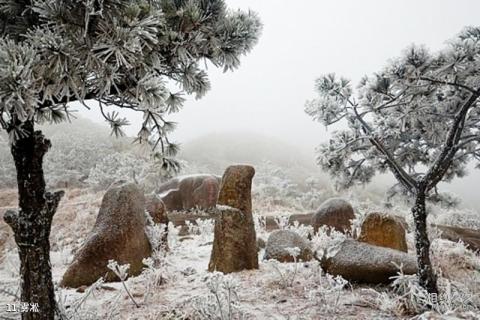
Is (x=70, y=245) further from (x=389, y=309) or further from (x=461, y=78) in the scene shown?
(x=461, y=78)

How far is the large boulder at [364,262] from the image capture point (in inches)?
153

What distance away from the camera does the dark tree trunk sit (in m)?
2.38

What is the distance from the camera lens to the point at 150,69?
6.57 ft

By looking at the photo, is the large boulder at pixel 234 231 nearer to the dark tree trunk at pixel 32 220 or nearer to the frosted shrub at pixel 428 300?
the frosted shrub at pixel 428 300

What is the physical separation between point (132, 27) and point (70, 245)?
708 centimetres

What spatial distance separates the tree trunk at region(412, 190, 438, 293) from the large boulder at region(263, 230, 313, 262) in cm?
194

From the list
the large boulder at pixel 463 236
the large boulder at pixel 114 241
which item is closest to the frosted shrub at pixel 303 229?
the large boulder at pixel 114 241

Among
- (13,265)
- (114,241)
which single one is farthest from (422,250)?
(13,265)

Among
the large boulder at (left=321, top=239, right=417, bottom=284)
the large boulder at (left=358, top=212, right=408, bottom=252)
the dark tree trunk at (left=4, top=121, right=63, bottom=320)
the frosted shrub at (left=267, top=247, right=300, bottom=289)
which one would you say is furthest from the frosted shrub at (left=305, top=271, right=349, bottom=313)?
the dark tree trunk at (left=4, top=121, right=63, bottom=320)

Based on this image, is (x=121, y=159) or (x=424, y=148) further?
(x=121, y=159)

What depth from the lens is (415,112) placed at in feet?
10.9

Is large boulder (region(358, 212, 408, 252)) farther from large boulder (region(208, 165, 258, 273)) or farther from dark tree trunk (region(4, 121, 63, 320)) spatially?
dark tree trunk (region(4, 121, 63, 320))

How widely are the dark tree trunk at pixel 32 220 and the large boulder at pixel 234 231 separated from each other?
252 cm

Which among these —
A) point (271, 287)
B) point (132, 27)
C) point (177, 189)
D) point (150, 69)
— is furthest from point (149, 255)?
point (177, 189)
